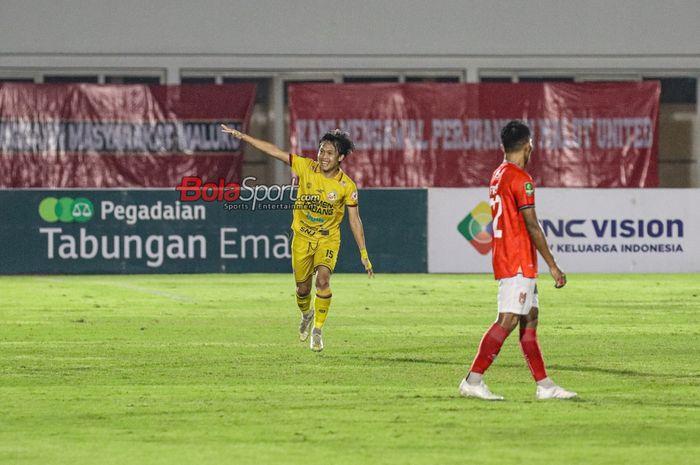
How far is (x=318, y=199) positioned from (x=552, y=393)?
4.66 meters

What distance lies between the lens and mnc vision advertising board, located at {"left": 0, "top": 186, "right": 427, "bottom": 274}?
28.7m

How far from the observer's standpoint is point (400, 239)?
1152 inches

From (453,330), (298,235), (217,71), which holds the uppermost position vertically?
(217,71)

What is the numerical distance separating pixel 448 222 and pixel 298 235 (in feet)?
45.7

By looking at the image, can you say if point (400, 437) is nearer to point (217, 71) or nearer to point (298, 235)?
point (298, 235)

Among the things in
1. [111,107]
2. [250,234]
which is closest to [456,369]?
[250,234]

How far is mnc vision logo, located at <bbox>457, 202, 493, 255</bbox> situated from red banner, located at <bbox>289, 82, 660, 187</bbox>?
4812 millimetres

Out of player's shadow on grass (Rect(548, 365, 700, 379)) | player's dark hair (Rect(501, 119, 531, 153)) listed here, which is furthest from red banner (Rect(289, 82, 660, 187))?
player's dark hair (Rect(501, 119, 531, 153))

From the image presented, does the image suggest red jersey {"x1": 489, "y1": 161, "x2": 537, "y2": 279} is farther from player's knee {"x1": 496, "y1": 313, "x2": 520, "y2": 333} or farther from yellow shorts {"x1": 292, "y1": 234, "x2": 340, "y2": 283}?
yellow shorts {"x1": 292, "y1": 234, "x2": 340, "y2": 283}

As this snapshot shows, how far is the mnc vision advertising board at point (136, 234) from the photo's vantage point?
28656mm

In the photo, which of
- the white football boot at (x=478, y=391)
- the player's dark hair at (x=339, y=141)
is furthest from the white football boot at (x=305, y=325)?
the white football boot at (x=478, y=391)

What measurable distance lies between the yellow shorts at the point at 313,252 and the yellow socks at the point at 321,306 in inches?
10.3

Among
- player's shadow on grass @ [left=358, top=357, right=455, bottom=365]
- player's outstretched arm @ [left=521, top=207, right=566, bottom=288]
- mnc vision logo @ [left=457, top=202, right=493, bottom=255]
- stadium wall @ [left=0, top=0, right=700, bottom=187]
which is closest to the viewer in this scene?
player's outstretched arm @ [left=521, top=207, right=566, bottom=288]

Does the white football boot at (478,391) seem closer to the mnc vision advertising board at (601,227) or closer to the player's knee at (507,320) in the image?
the player's knee at (507,320)
